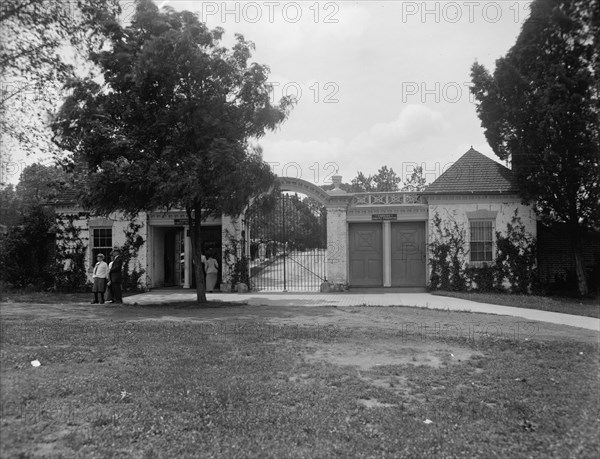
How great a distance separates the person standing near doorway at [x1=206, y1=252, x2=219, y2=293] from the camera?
1817cm

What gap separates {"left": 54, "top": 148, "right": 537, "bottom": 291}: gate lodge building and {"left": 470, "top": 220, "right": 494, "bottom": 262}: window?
0.04 m

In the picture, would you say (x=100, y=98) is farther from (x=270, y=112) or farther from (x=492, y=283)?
(x=492, y=283)

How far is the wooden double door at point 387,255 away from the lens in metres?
18.9

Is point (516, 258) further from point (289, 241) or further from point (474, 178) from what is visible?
point (289, 241)

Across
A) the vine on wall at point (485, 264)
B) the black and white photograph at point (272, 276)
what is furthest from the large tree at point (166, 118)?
the vine on wall at point (485, 264)

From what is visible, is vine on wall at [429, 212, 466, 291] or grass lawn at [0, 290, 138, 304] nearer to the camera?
grass lawn at [0, 290, 138, 304]

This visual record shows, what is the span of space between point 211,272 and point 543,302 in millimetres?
11966

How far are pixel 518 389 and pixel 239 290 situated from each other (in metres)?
13.9

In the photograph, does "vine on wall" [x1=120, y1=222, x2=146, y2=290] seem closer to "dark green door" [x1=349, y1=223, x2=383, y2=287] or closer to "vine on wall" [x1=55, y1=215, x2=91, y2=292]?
"vine on wall" [x1=55, y1=215, x2=91, y2=292]

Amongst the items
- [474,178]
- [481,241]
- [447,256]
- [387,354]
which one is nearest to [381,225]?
[447,256]

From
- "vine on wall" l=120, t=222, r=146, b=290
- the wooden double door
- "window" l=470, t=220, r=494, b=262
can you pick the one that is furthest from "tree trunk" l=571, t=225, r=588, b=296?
"vine on wall" l=120, t=222, r=146, b=290

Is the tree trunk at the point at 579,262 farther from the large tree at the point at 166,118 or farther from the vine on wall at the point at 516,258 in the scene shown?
the large tree at the point at 166,118

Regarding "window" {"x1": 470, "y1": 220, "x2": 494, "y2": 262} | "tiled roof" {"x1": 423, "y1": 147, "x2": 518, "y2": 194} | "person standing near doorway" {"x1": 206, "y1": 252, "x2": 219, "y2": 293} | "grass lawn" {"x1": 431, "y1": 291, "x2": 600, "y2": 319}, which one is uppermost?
"tiled roof" {"x1": 423, "y1": 147, "x2": 518, "y2": 194}

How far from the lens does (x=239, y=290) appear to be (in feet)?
60.2
